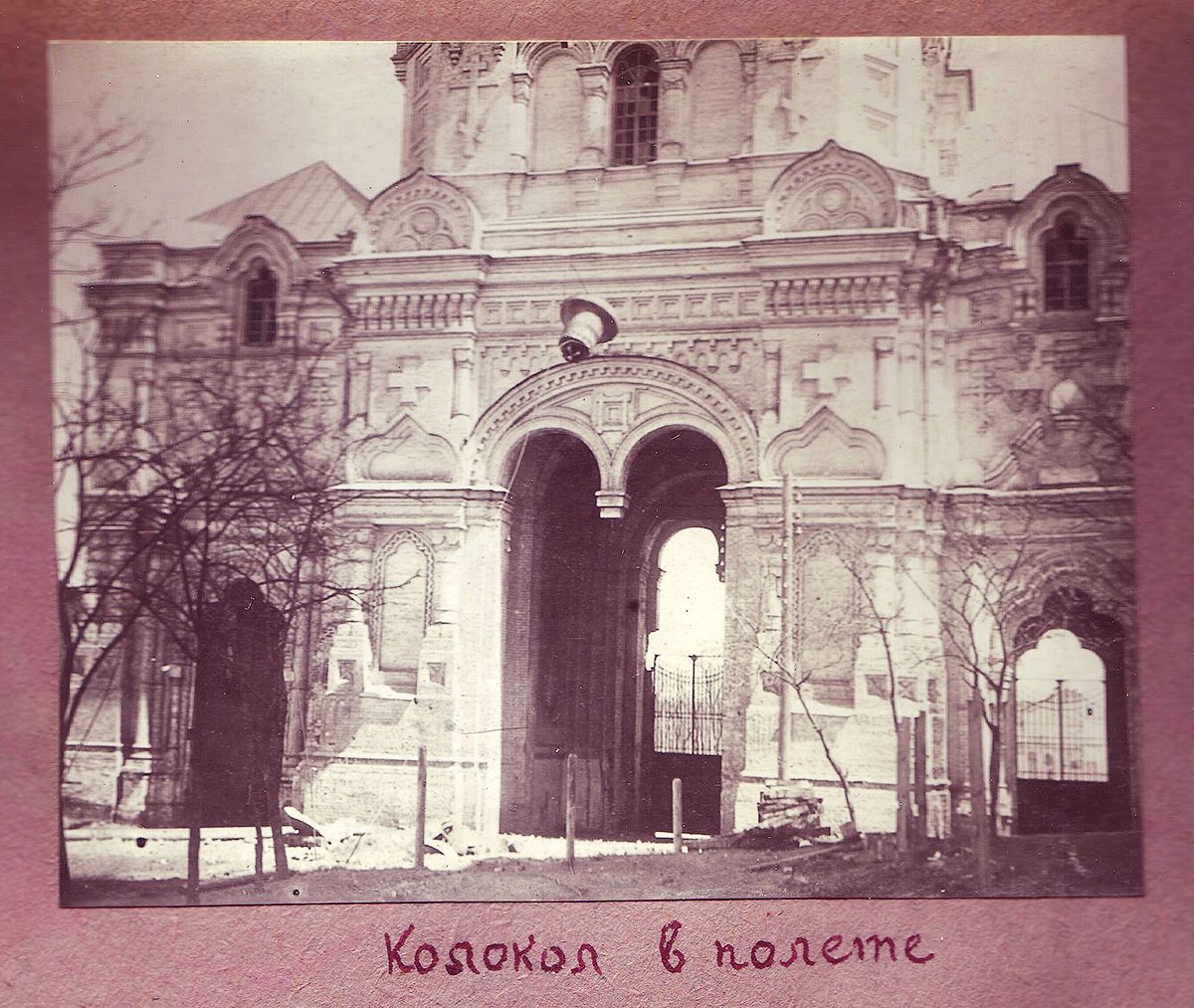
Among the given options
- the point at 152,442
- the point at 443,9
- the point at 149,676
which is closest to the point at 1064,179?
the point at 443,9

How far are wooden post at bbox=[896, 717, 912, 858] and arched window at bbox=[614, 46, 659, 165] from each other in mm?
2494

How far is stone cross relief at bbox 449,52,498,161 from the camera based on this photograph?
516cm

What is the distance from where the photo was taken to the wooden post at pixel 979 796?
4.96 meters

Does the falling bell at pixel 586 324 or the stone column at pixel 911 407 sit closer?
the stone column at pixel 911 407

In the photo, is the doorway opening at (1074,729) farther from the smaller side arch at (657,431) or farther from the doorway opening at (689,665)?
the smaller side arch at (657,431)

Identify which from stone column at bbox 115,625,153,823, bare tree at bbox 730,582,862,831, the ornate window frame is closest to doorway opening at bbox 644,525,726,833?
bare tree at bbox 730,582,862,831

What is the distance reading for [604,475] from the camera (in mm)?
5273

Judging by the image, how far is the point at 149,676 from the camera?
200 inches

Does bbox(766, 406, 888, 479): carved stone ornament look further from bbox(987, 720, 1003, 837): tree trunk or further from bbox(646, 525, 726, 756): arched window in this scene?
bbox(987, 720, 1003, 837): tree trunk

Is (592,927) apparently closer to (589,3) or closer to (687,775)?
(687,775)

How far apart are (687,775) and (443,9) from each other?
3.17 m

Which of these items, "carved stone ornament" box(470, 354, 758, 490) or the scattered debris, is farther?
"carved stone ornament" box(470, 354, 758, 490)

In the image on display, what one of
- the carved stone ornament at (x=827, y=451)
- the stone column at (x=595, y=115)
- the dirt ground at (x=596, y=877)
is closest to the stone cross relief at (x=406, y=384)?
the stone column at (x=595, y=115)

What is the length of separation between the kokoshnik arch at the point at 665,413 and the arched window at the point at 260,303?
2 cm
